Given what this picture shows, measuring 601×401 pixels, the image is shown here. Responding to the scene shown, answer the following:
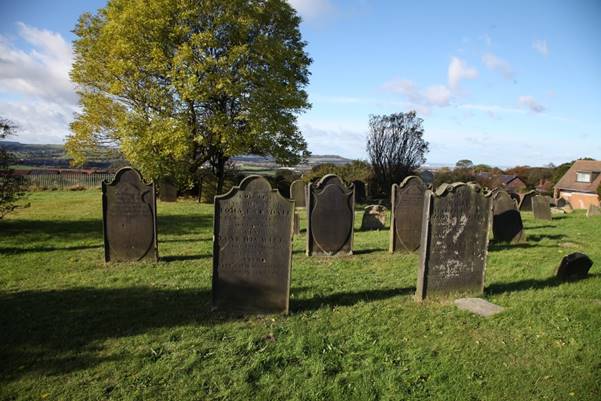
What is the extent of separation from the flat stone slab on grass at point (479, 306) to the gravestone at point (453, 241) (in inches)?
13.6

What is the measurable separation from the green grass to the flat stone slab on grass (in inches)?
5.8

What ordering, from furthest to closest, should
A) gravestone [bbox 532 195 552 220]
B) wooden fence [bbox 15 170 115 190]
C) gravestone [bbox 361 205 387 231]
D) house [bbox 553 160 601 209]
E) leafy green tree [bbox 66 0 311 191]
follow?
house [bbox 553 160 601 209]
wooden fence [bbox 15 170 115 190]
leafy green tree [bbox 66 0 311 191]
gravestone [bbox 532 195 552 220]
gravestone [bbox 361 205 387 231]

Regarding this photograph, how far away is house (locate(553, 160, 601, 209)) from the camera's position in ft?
133

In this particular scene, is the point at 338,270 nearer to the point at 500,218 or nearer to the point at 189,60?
the point at 500,218

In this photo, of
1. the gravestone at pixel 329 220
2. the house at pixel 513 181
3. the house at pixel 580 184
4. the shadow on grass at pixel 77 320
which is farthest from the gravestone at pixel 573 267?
the house at pixel 513 181

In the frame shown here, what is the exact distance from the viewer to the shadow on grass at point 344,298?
6020mm

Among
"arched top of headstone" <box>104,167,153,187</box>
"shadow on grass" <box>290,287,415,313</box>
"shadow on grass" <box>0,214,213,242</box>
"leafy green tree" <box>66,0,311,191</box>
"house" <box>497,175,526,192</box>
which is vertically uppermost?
"leafy green tree" <box>66,0,311,191</box>

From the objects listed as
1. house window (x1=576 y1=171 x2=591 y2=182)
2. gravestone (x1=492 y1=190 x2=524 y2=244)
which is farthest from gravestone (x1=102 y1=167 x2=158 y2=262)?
house window (x1=576 y1=171 x2=591 y2=182)

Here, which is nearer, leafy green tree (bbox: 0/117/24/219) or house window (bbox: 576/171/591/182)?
leafy green tree (bbox: 0/117/24/219)

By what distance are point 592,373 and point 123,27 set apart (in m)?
19.2

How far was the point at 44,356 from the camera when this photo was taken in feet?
14.3

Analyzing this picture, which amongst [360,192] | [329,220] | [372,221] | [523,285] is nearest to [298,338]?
[523,285]

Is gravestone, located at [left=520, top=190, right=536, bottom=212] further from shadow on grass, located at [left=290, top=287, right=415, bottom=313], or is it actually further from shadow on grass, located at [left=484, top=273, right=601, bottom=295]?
shadow on grass, located at [left=290, top=287, right=415, bottom=313]

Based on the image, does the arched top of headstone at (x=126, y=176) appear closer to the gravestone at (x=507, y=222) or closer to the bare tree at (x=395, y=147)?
the gravestone at (x=507, y=222)
